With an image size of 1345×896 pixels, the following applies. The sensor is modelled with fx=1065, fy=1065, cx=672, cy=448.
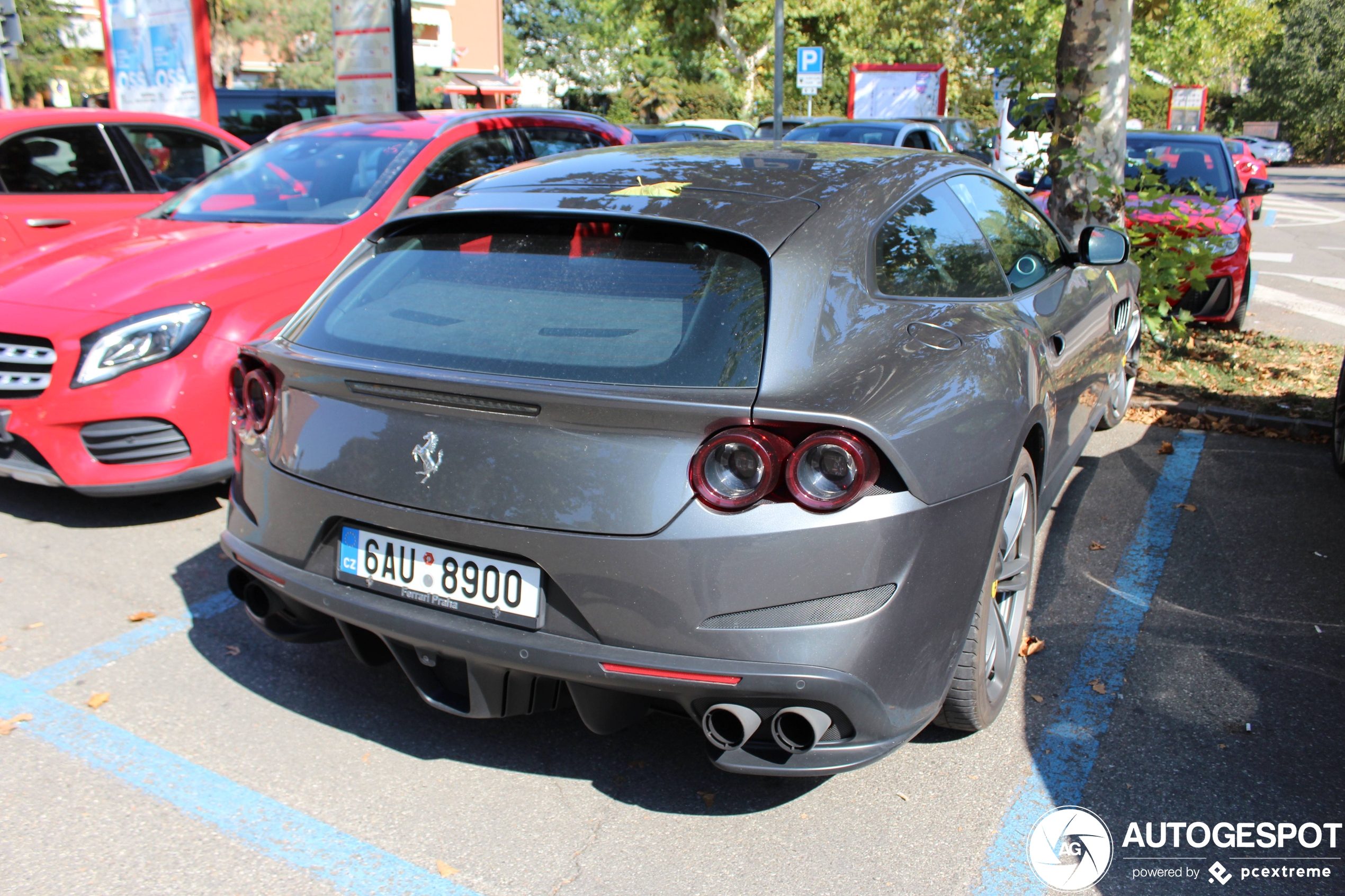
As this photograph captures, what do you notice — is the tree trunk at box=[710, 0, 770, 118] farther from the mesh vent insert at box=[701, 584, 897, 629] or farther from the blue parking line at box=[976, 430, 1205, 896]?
the mesh vent insert at box=[701, 584, 897, 629]

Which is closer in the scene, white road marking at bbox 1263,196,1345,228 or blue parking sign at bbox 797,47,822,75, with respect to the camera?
blue parking sign at bbox 797,47,822,75

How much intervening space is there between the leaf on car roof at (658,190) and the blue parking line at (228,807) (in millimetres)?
1727

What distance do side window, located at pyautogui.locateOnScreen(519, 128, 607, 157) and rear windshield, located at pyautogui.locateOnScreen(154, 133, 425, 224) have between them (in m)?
1.05

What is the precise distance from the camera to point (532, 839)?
253cm

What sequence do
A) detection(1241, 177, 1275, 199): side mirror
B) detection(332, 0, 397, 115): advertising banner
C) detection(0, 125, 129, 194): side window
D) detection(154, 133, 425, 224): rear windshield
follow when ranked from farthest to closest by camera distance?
1. detection(1241, 177, 1275, 199): side mirror
2. detection(332, 0, 397, 115): advertising banner
3. detection(0, 125, 129, 194): side window
4. detection(154, 133, 425, 224): rear windshield

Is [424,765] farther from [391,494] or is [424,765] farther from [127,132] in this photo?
[127,132]

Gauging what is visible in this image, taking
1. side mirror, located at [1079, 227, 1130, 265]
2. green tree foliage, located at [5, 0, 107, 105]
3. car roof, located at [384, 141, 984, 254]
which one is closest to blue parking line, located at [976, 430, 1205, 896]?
side mirror, located at [1079, 227, 1130, 265]

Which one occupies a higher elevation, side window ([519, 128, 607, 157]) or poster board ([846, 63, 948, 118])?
poster board ([846, 63, 948, 118])

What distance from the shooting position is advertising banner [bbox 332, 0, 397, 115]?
337 inches

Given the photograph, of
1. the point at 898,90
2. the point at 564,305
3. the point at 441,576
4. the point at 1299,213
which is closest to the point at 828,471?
the point at 564,305

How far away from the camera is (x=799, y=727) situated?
2.29m

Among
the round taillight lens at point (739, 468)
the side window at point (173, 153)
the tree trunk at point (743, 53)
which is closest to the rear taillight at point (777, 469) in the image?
the round taillight lens at point (739, 468)

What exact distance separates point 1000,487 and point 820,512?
0.67 meters

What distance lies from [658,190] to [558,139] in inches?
167
